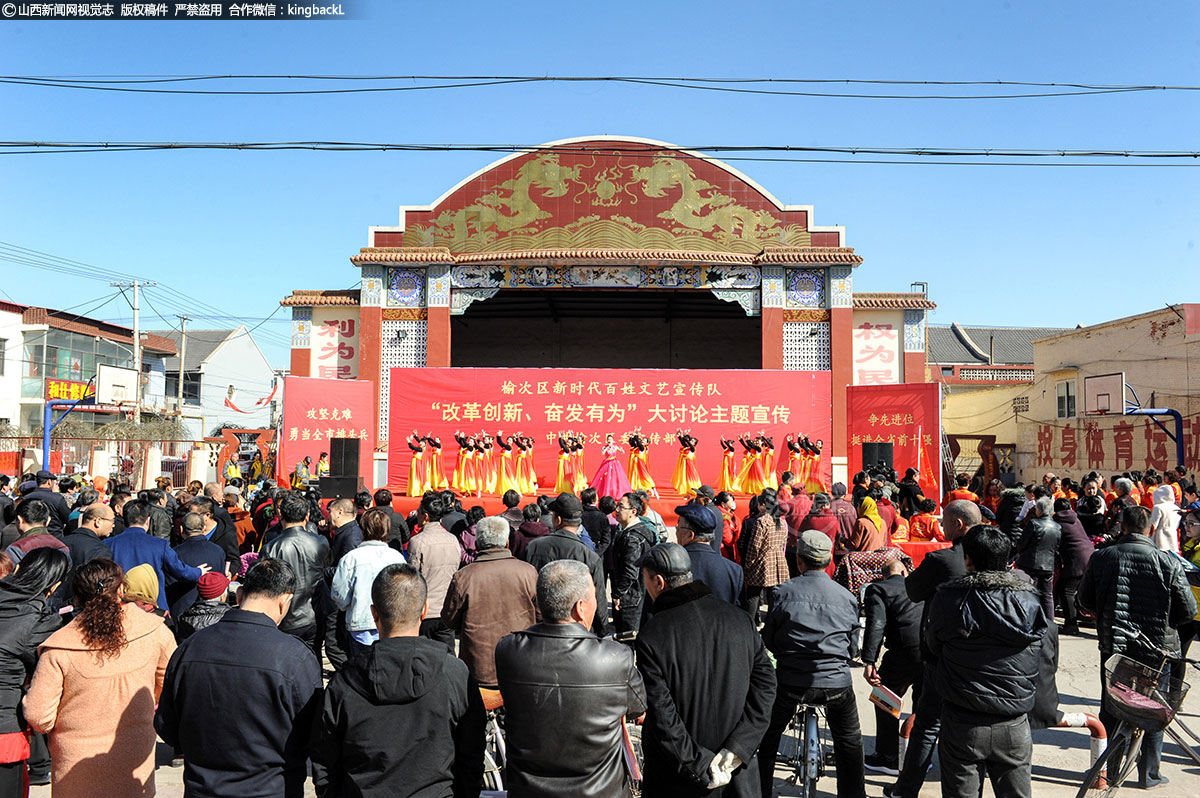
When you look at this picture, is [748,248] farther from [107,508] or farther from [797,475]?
[107,508]

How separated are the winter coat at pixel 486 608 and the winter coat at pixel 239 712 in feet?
4.01

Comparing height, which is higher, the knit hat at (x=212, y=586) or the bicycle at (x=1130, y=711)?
the knit hat at (x=212, y=586)

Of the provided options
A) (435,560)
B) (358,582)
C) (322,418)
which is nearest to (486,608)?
(358,582)

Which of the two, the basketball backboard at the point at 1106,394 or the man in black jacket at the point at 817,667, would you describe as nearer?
the man in black jacket at the point at 817,667

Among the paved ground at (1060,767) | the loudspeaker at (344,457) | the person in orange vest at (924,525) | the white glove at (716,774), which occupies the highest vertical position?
the loudspeaker at (344,457)

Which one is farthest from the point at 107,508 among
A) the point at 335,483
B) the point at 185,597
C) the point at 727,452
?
the point at 727,452

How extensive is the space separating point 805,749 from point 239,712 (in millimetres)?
Result: 2227

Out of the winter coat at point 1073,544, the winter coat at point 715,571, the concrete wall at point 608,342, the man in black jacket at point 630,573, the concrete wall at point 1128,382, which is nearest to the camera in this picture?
the winter coat at point 715,571

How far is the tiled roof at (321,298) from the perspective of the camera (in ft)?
55.7

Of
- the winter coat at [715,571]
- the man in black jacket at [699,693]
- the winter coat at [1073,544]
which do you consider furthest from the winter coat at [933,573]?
the winter coat at [1073,544]

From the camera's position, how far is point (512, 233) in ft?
55.8

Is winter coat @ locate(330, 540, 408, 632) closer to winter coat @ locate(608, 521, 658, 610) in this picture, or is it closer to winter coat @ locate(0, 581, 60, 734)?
winter coat @ locate(0, 581, 60, 734)

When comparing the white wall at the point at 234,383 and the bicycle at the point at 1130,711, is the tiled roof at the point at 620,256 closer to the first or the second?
the bicycle at the point at 1130,711

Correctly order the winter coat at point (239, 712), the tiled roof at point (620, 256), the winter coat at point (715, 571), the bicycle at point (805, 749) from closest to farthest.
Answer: the winter coat at point (239, 712) < the bicycle at point (805, 749) < the winter coat at point (715, 571) < the tiled roof at point (620, 256)
